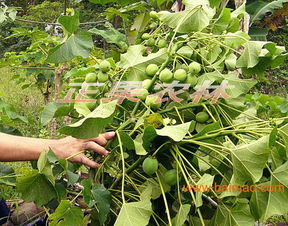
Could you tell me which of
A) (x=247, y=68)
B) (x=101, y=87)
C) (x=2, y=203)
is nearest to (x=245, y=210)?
(x=247, y=68)

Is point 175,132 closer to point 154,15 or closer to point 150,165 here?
point 150,165

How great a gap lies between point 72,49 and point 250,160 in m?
0.53

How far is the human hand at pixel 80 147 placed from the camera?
99cm

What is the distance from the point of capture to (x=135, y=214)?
0.86 metres

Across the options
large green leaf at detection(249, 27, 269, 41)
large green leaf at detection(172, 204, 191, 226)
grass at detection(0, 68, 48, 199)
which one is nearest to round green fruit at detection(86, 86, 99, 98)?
large green leaf at detection(172, 204, 191, 226)

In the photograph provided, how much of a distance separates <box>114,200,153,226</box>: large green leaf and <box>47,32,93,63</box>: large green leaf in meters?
0.41

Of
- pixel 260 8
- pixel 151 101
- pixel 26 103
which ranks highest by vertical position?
pixel 151 101

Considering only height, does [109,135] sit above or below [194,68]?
below

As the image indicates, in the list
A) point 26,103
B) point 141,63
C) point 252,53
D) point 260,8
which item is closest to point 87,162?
point 141,63

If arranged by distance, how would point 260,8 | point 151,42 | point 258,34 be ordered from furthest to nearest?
1. point 260,8
2. point 258,34
3. point 151,42

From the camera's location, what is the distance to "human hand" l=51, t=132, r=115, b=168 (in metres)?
0.99

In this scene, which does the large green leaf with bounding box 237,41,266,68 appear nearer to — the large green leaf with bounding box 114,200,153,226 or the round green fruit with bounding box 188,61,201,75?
the round green fruit with bounding box 188,61,201,75

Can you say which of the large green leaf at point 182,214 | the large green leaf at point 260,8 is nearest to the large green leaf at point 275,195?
the large green leaf at point 182,214

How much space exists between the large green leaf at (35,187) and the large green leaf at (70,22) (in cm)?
38
